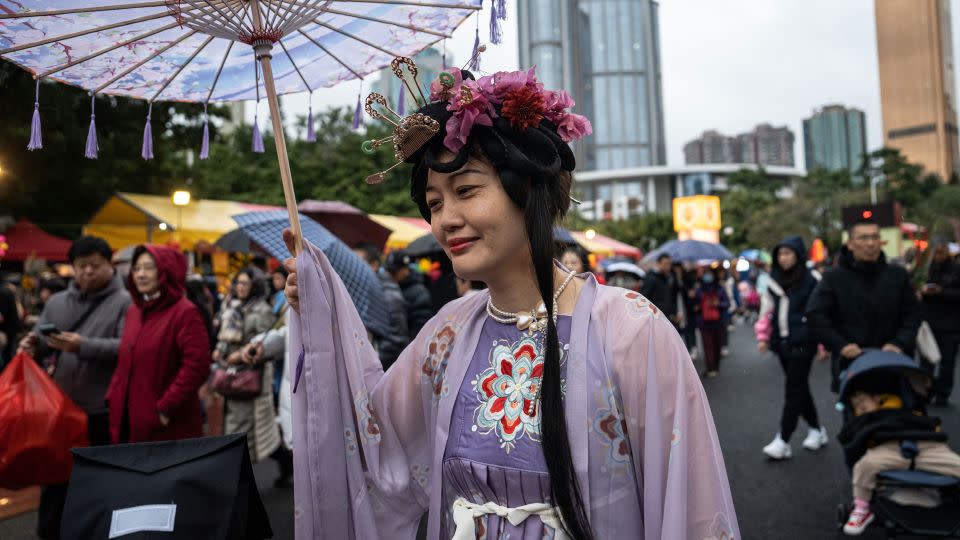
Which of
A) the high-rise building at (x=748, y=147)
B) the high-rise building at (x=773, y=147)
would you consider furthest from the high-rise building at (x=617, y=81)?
the high-rise building at (x=773, y=147)

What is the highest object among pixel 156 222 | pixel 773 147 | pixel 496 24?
pixel 773 147

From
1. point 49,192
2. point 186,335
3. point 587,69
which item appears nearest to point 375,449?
point 186,335

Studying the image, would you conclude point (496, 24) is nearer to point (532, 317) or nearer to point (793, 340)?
point (532, 317)

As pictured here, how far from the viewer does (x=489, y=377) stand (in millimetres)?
1803

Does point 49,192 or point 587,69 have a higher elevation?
point 587,69

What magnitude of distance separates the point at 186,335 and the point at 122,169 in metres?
12.1

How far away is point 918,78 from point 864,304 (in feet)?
352

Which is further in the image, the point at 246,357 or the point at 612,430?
the point at 246,357

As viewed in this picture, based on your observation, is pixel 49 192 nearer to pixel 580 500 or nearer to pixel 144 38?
pixel 144 38

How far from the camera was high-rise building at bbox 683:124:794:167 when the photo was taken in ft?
504

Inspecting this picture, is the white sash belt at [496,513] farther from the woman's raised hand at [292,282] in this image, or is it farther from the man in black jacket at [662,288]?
the man in black jacket at [662,288]

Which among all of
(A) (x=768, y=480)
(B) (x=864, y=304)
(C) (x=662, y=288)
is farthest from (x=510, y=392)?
(C) (x=662, y=288)

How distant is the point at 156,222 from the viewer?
12.2 metres

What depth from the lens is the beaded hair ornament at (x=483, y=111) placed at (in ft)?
5.65
